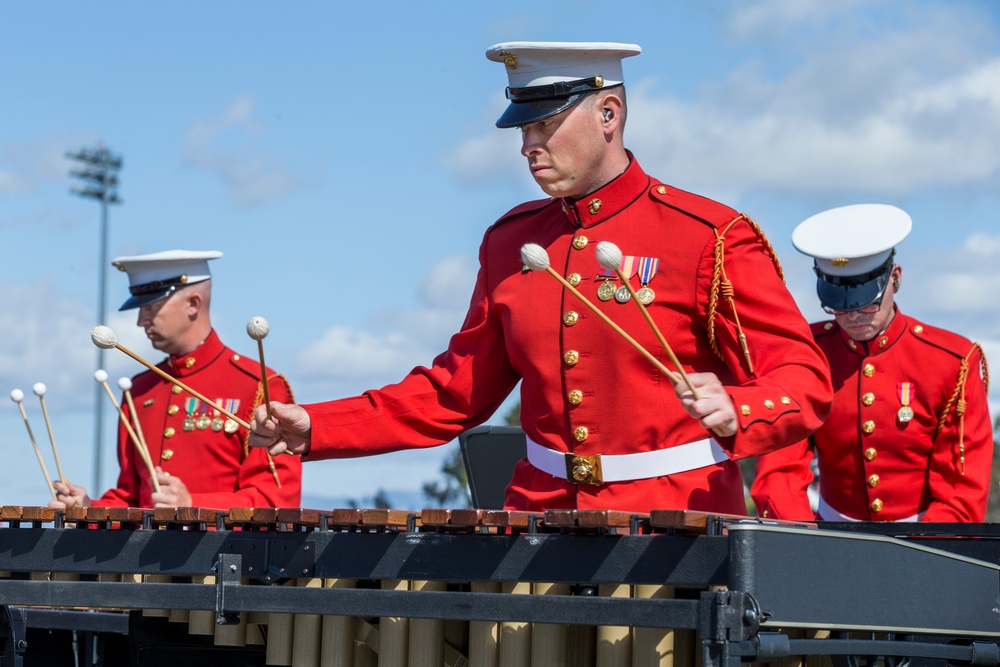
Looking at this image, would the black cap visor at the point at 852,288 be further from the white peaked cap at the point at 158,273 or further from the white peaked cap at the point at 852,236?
the white peaked cap at the point at 158,273

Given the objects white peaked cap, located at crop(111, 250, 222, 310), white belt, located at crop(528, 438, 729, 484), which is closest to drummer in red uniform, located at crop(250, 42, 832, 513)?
white belt, located at crop(528, 438, 729, 484)

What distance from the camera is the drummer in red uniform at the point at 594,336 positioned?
4254mm

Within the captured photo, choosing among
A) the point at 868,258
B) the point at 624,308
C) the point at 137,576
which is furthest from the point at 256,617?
the point at 868,258

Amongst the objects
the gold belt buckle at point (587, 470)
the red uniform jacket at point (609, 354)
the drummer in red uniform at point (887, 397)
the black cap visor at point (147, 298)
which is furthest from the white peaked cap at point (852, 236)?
the black cap visor at point (147, 298)

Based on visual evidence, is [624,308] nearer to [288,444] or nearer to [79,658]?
[288,444]

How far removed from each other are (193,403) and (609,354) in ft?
12.8

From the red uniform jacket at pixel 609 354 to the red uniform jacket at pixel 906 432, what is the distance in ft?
7.56

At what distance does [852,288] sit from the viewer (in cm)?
666

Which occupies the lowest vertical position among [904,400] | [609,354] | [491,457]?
[491,457]

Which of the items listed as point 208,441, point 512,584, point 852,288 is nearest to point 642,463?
point 512,584

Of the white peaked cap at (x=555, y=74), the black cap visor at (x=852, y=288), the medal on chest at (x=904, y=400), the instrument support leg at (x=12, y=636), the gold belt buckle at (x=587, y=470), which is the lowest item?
the instrument support leg at (x=12, y=636)

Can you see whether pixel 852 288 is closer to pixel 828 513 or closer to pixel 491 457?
pixel 828 513

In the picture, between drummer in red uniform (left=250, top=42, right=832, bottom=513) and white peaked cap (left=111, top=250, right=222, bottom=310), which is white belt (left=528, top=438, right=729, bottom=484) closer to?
drummer in red uniform (left=250, top=42, right=832, bottom=513)

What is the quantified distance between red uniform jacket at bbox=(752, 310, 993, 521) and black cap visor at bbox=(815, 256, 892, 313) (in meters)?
0.31
